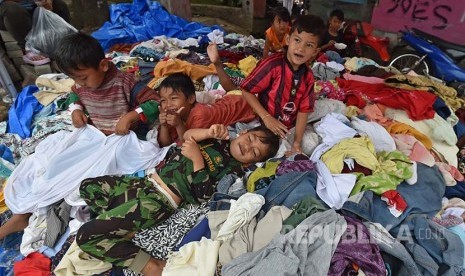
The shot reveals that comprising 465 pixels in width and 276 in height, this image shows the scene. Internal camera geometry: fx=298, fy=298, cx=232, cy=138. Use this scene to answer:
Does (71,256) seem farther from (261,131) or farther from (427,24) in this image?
(427,24)

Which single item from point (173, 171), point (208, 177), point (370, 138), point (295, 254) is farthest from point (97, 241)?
point (370, 138)

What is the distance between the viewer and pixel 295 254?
1395mm

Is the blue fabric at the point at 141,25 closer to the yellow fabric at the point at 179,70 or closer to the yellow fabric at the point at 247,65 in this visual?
the yellow fabric at the point at 247,65

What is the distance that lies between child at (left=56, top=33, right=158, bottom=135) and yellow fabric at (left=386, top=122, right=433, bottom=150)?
199 centimetres

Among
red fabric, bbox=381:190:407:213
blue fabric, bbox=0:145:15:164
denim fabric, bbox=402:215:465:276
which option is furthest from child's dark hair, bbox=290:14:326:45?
blue fabric, bbox=0:145:15:164

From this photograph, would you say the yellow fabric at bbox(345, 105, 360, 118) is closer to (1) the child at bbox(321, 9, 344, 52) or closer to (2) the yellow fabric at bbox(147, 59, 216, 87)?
(2) the yellow fabric at bbox(147, 59, 216, 87)

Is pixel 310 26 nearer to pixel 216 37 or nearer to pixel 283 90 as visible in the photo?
pixel 283 90

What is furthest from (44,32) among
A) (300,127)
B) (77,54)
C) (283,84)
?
(300,127)

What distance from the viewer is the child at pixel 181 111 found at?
2098 millimetres

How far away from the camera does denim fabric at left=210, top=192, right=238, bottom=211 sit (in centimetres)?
179

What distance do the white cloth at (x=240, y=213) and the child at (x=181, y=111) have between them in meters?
0.72

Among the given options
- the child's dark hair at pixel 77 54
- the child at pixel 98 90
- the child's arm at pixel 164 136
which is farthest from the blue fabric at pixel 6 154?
the child's arm at pixel 164 136

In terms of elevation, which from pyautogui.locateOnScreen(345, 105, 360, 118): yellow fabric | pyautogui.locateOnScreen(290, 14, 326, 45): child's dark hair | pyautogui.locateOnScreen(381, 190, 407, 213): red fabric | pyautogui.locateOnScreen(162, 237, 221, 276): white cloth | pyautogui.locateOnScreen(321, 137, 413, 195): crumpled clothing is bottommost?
pyautogui.locateOnScreen(162, 237, 221, 276): white cloth

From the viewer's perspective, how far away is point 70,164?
2.08m
